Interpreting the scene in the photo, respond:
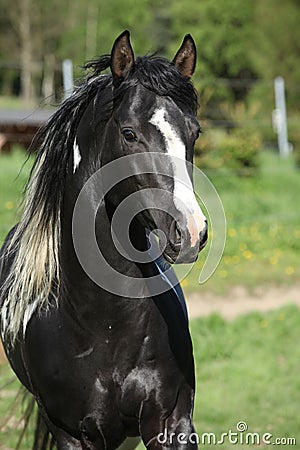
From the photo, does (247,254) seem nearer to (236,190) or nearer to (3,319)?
(236,190)

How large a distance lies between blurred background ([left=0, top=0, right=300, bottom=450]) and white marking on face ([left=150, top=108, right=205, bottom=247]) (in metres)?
0.62

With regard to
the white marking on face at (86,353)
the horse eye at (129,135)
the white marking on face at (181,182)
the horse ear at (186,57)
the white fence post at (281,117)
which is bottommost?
the white marking on face at (86,353)

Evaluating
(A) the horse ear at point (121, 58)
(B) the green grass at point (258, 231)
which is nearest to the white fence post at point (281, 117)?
(B) the green grass at point (258, 231)

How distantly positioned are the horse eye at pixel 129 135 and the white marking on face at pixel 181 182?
8 centimetres

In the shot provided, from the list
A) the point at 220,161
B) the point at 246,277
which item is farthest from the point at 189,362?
the point at 220,161

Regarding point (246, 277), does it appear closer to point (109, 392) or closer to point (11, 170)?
point (11, 170)

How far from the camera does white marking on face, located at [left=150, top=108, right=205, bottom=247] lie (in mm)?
2240

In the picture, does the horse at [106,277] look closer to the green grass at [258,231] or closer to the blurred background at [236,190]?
the blurred background at [236,190]

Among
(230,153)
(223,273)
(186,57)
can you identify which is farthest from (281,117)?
(186,57)

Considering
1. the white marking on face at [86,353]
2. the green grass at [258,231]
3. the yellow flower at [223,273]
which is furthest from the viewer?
the green grass at [258,231]

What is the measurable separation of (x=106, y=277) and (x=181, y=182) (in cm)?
54

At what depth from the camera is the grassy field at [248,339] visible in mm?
5078

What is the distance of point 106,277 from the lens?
2691 mm

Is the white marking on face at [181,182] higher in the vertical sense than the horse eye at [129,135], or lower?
lower
